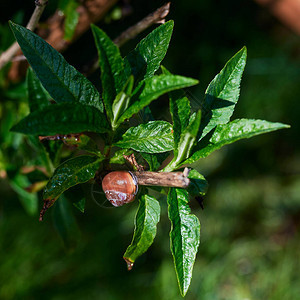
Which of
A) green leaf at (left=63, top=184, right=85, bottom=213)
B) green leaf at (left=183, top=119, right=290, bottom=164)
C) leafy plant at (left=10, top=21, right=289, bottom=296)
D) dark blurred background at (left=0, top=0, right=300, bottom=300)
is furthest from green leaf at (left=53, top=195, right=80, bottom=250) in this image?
dark blurred background at (left=0, top=0, right=300, bottom=300)

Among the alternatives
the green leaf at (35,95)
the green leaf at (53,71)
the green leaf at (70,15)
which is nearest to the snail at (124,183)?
the green leaf at (53,71)

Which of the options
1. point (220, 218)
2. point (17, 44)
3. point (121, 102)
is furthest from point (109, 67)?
point (220, 218)

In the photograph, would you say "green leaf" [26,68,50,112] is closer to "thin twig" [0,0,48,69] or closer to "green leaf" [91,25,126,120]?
"thin twig" [0,0,48,69]

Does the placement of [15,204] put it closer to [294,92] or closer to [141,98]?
[141,98]

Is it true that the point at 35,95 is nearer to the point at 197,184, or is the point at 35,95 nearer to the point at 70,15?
the point at 70,15

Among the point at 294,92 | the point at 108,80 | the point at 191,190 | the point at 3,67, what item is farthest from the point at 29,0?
the point at 294,92

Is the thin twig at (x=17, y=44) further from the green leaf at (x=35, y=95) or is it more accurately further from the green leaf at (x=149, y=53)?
the green leaf at (x=149, y=53)
